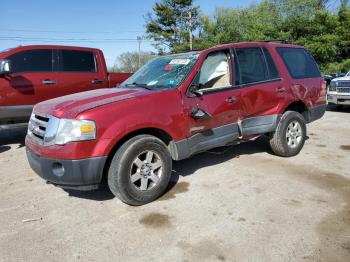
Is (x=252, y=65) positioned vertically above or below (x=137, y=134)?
above

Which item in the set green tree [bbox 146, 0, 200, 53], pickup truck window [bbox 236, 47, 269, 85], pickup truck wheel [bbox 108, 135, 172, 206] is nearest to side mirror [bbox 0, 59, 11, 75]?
pickup truck wheel [bbox 108, 135, 172, 206]

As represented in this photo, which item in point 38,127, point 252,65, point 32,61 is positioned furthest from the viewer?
point 32,61

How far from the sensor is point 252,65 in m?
5.25

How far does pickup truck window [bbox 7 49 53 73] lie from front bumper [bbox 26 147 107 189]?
4021 mm

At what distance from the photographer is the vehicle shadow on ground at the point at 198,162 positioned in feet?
14.4

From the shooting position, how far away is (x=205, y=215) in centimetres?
368

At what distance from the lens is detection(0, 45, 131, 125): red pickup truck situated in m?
6.84

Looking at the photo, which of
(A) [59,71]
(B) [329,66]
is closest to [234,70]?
(A) [59,71]

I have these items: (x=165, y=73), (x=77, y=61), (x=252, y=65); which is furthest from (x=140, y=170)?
(x=77, y=61)

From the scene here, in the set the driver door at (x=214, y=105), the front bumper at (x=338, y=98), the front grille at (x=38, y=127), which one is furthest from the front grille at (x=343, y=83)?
the front grille at (x=38, y=127)

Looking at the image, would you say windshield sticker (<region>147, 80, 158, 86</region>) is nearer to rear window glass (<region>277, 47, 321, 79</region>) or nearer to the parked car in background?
rear window glass (<region>277, 47, 321, 79</region>)

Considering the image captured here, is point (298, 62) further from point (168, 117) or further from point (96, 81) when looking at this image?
point (96, 81)

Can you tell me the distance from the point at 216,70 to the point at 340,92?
774cm

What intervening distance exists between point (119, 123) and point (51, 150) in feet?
2.53
